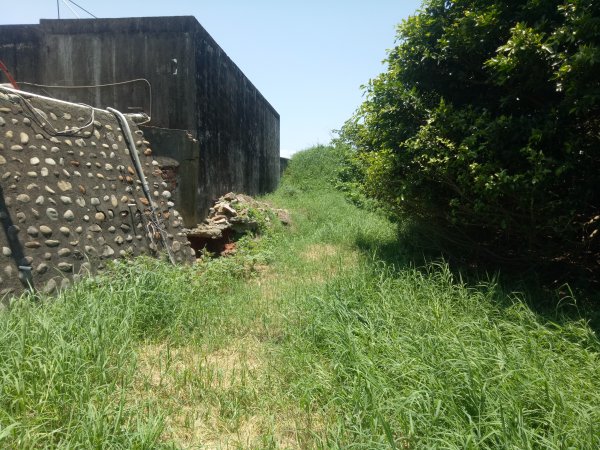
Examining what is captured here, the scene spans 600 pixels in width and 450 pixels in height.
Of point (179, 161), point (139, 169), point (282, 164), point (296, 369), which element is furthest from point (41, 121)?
point (282, 164)

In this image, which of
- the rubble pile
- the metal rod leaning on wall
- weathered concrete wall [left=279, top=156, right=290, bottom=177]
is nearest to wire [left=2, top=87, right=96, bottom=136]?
the metal rod leaning on wall

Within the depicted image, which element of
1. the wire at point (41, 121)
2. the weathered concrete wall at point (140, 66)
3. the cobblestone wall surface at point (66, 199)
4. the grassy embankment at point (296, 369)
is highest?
the weathered concrete wall at point (140, 66)

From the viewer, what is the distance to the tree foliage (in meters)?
3.53

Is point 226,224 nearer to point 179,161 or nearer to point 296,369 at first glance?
point 179,161

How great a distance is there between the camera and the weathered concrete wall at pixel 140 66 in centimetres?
696

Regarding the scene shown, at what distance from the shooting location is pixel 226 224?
7.41 metres

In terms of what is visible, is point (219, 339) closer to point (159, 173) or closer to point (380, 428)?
point (380, 428)

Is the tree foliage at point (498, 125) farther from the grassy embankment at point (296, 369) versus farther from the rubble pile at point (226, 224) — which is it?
the rubble pile at point (226, 224)

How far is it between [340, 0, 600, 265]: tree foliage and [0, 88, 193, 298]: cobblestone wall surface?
3.05 metres

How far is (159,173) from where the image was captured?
19.8ft

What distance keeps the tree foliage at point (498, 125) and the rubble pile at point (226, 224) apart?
3027 millimetres

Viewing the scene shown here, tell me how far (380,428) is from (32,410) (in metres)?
1.74

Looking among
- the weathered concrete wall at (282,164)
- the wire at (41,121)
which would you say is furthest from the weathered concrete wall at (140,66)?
the weathered concrete wall at (282,164)

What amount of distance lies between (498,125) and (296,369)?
2.83 m
